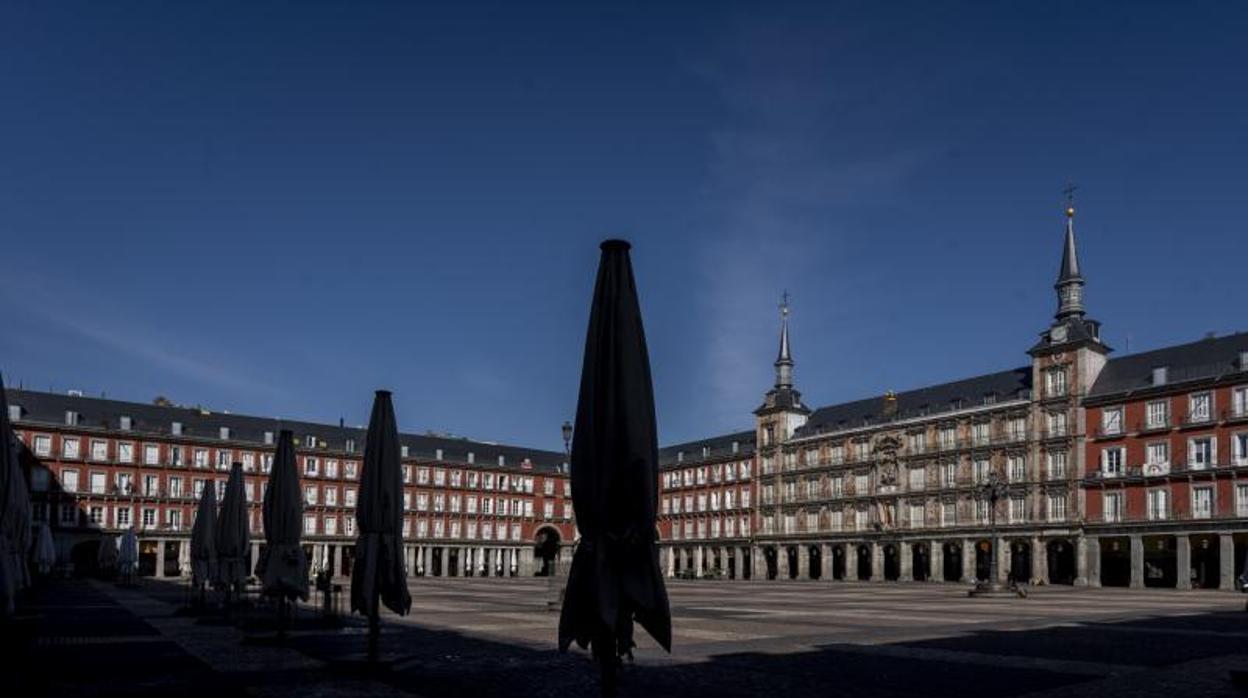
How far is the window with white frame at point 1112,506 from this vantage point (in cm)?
6140

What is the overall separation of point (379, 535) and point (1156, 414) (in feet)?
193

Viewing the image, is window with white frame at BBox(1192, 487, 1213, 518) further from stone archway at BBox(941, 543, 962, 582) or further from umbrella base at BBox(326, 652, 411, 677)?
umbrella base at BBox(326, 652, 411, 677)

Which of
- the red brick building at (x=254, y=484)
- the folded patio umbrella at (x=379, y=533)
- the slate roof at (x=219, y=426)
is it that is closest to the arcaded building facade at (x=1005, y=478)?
the red brick building at (x=254, y=484)

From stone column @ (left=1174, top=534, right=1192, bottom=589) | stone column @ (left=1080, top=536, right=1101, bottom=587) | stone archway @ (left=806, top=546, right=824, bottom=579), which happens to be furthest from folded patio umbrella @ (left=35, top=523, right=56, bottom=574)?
stone archway @ (left=806, top=546, right=824, bottom=579)

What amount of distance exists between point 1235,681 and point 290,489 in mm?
14507

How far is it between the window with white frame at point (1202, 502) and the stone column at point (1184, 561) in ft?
4.98

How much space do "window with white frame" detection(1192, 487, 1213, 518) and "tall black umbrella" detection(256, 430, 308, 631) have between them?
5485 cm

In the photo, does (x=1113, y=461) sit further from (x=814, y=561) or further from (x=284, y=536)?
(x=284, y=536)

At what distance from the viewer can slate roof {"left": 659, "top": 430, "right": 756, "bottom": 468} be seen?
314 feet

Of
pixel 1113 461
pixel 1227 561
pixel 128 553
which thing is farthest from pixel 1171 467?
pixel 128 553

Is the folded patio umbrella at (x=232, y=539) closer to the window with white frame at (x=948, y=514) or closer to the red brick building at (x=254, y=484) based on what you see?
the red brick building at (x=254, y=484)

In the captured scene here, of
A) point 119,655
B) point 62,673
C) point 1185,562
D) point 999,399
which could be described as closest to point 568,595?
point 62,673

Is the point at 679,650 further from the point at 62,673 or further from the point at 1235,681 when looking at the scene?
the point at 62,673

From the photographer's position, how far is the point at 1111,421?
63.1 metres
